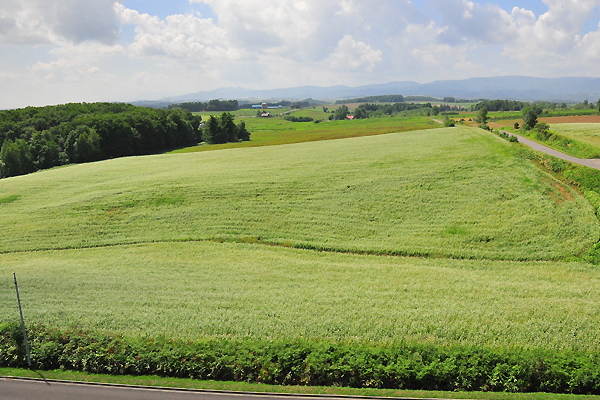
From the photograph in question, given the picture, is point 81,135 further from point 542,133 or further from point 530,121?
point 530,121

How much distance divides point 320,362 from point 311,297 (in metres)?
7.05

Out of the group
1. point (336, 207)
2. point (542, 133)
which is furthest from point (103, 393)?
point (542, 133)

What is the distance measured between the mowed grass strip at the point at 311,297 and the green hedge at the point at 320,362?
1835mm

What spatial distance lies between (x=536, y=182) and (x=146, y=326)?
A: 125 ft

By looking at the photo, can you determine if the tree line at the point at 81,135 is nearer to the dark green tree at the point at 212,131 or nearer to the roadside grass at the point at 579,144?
the dark green tree at the point at 212,131

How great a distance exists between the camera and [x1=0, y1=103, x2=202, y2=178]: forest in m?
75.0

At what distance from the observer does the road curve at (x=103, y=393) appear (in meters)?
12.5

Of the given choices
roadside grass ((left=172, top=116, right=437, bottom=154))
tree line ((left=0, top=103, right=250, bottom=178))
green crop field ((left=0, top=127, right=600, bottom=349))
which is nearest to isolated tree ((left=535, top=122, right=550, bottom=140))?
green crop field ((left=0, top=127, right=600, bottom=349))

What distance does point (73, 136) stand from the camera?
80.2m

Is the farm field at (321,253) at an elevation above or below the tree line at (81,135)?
below

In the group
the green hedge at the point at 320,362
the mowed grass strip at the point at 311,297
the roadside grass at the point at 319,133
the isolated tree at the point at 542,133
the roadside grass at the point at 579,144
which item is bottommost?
the mowed grass strip at the point at 311,297

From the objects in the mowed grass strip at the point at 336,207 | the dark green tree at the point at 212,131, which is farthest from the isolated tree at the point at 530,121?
the dark green tree at the point at 212,131

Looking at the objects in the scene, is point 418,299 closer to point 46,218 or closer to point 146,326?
point 146,326

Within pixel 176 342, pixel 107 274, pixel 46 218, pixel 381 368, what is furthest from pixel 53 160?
pixel 381 368
